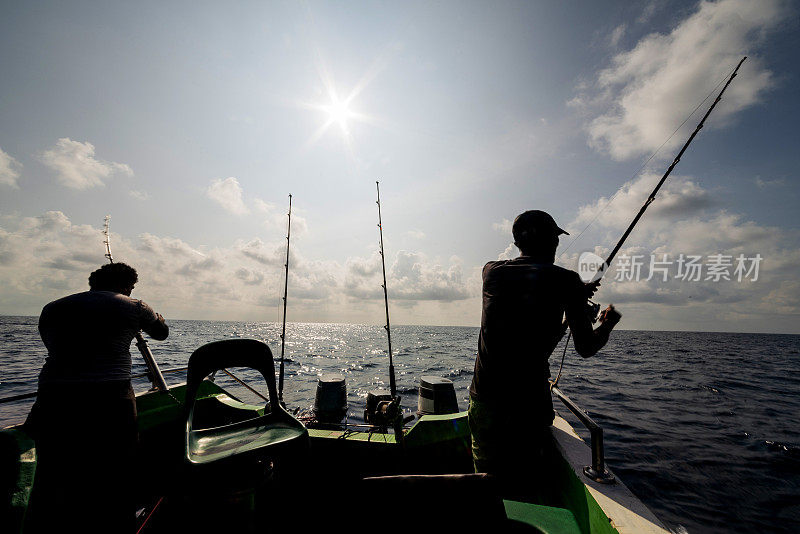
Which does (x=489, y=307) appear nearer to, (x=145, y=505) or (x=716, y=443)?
(x=145, y=505)

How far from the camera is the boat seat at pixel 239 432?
6.95ft

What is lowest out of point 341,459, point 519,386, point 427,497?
point 341,459

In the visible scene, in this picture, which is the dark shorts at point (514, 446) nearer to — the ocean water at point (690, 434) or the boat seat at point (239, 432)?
the boat seat at point (239, 432)

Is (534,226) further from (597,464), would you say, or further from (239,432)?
(239,432)

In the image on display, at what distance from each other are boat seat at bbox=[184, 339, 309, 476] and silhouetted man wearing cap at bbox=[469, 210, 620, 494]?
1482mm

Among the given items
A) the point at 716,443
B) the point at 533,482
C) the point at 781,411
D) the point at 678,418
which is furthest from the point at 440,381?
the point at 781,411

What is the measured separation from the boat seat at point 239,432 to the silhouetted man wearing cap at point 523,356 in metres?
1.48

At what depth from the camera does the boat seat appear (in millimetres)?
2119

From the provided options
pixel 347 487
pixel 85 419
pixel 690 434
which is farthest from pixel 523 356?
pixel 690 434

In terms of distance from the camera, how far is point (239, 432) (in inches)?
107

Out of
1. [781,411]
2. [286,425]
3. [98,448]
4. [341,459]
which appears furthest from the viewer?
[781,411]

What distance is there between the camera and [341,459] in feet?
12.6

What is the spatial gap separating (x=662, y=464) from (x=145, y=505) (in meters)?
10.9

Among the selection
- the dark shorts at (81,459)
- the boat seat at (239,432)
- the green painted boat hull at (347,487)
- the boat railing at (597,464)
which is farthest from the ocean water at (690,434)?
the boat railing at (597,464)
